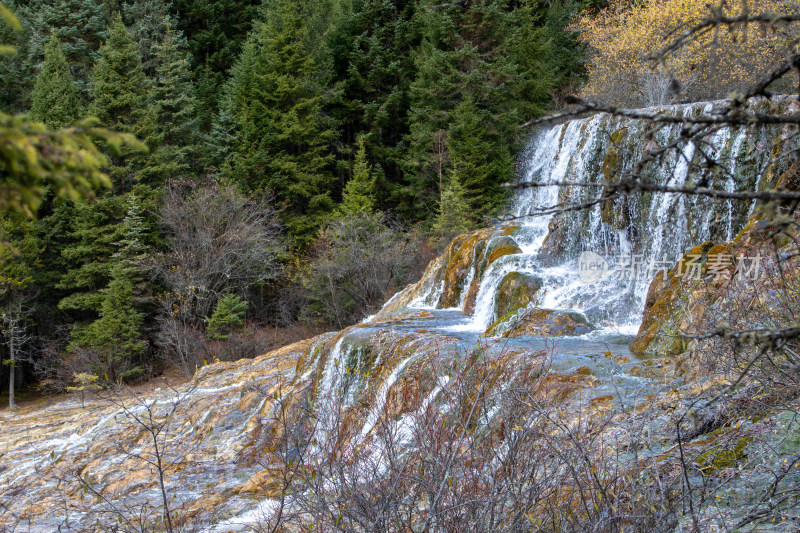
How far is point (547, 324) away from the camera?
964cm

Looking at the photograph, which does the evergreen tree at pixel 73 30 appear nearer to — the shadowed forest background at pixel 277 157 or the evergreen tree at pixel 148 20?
the shadowed forest background at pixel 277 157

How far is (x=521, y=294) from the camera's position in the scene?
38.7 ft

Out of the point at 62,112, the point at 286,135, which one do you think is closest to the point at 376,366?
the point at 286,135

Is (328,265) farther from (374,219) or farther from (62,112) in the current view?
(62,112)

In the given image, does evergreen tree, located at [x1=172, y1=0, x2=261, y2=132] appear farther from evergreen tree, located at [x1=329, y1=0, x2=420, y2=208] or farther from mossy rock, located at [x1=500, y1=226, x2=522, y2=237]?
mossy rock, located at [x1=500, y1=226, x2=522, y2=237]

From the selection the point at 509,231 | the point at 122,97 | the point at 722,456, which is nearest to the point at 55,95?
the point at 122,97

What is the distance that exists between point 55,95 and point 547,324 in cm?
1963

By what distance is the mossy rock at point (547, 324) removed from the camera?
370 inches

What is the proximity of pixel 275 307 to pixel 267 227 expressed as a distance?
296 centimetres

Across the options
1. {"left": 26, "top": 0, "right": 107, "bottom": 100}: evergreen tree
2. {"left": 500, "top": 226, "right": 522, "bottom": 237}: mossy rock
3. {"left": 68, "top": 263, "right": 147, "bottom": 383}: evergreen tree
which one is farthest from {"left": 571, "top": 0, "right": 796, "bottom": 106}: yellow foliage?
{"left": 26, "top": 0, "right": 107, "bottom": 100}: evergreen tree

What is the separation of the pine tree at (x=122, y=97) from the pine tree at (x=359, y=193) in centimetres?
708

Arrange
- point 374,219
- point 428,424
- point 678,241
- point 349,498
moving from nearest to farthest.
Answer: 1. point 349,498
2. point 428,424
3. point 678,241
4. point 374,219

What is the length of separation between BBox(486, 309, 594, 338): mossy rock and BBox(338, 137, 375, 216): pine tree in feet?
38.0

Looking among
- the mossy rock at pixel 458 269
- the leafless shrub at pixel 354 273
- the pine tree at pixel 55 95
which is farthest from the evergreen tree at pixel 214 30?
the mossy rock at pixel 458 269
